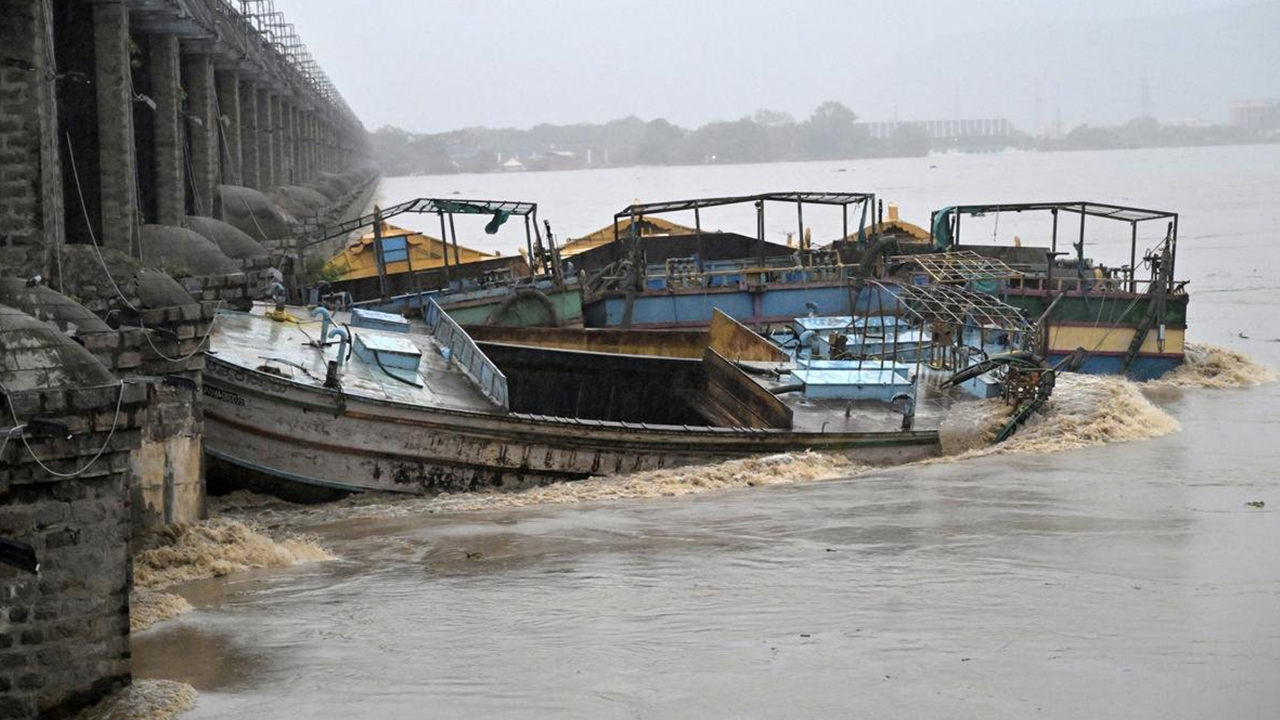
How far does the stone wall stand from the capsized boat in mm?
8092

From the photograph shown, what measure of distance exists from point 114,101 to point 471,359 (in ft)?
28.7

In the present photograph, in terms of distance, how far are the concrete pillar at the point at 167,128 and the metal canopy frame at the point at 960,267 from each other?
47.6ft

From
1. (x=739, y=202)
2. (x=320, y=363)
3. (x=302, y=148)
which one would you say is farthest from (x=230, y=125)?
(x=302, y=148)

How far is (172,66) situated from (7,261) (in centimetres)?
1408

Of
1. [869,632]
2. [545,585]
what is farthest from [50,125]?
[869,632]

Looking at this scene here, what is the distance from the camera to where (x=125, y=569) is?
1067 cm

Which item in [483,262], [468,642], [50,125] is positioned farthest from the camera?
[483,262]

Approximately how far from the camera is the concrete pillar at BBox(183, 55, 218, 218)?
36594 millimetres

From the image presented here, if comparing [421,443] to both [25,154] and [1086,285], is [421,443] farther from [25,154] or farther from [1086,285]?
[1086,285]

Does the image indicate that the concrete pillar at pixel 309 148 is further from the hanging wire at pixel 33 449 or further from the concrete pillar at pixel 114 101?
the hanging wire at pixel 33 449

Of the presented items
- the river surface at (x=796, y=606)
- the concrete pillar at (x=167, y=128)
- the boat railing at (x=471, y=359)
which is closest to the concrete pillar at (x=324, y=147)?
the concrete pillar at (x=167, y=128)

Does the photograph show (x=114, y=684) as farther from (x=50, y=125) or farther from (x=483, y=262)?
(x=483, y=262)

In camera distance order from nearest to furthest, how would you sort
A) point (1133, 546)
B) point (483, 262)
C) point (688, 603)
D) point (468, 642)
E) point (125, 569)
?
1. point (125, 569)
2. point (468, 642)
3. point (688, 603)
4. point (1133, 546)
5. point (483, 262)

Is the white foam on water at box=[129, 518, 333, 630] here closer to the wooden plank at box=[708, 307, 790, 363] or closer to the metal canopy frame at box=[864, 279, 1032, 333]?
the wooden plank at box=[708, 307, 790, 363]
